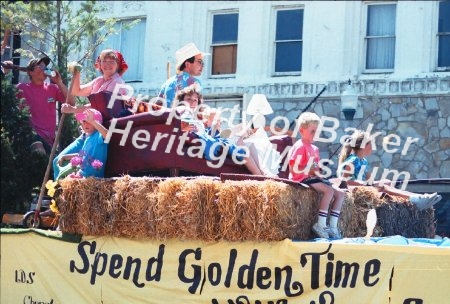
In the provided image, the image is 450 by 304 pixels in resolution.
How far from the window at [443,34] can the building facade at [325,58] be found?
2 centimetres

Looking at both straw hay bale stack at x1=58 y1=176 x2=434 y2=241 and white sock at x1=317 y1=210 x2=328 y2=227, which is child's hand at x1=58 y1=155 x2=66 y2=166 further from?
white sock at x1=317 y1=210 x2=328 y2=227

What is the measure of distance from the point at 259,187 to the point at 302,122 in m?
1.32

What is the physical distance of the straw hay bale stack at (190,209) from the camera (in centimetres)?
667

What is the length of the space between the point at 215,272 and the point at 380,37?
1015 cm

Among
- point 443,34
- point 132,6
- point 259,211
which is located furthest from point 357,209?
point 132,6

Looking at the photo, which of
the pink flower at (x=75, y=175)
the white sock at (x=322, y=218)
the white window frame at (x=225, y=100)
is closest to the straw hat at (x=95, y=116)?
the pink flower at (x=75, y=175)

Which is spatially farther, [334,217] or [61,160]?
[61,160]

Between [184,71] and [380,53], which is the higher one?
[380,53]

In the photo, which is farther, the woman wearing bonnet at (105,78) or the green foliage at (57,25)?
the green foliage at (57,25)

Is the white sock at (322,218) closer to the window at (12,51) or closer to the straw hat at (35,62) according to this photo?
the straw hat at (35,62)

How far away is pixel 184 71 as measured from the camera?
8734 mm

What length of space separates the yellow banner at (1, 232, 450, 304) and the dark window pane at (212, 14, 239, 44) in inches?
390

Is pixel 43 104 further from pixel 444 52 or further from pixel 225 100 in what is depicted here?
pixel 444 52

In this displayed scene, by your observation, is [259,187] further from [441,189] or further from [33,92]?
[33,92]
